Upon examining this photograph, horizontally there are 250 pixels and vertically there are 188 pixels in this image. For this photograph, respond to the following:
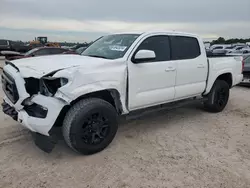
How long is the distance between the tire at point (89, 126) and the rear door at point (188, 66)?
5.51 feet

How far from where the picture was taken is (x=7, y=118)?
5078 millimetres

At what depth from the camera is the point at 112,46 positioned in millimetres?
4348

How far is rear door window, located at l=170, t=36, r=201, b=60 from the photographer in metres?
4.71

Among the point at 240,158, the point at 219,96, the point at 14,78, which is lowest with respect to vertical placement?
the point at 240,158

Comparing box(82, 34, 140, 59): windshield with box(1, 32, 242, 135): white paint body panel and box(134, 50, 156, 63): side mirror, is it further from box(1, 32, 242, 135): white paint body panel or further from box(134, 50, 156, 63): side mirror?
box(134, 50, 156, 63): side mirror

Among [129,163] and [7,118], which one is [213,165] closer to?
[129,163]

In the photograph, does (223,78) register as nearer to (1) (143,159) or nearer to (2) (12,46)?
(1) (143,159)

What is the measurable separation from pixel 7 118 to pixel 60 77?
258 cm

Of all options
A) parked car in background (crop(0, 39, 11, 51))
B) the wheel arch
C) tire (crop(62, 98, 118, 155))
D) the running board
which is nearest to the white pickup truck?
tire (crop(62, 98, 118, 155))

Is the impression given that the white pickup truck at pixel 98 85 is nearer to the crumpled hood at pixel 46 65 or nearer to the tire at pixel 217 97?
the crumpled hood at pixel 46 65

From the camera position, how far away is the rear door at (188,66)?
471 centimetres

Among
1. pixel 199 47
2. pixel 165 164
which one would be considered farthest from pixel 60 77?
pixel 199 47

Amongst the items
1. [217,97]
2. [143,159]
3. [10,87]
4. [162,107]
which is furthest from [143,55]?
[217,97]

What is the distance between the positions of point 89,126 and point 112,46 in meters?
1.58
